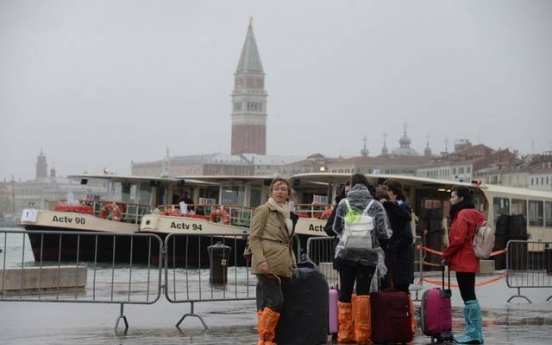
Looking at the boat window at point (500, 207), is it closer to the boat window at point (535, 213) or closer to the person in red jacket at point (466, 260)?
the boat window at point (535, 213)

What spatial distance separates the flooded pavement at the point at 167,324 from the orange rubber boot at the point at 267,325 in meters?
1.04

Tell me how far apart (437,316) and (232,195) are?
1045 inches

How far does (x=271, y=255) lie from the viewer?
10523 mm

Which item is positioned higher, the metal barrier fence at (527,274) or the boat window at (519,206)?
the boat window at (519,206)

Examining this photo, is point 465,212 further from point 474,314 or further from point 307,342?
point 307,342

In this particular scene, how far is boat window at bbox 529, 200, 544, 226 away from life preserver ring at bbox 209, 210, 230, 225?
8.21 meters

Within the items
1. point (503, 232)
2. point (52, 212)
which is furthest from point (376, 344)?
point (52, 212)

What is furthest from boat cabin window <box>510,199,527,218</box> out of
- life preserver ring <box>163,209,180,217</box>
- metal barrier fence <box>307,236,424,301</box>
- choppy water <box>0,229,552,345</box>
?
choppy water <box>0,229,552,345</box>

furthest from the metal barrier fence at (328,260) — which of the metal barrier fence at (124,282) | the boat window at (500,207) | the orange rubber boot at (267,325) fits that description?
the boat window at (500,207)

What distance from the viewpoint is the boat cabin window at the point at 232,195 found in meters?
37.9

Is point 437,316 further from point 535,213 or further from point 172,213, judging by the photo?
point 172,213

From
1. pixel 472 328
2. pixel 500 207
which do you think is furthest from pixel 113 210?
pixel 472 328

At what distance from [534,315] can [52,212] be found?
2561 cm

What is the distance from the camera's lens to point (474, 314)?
1185 centimetres
